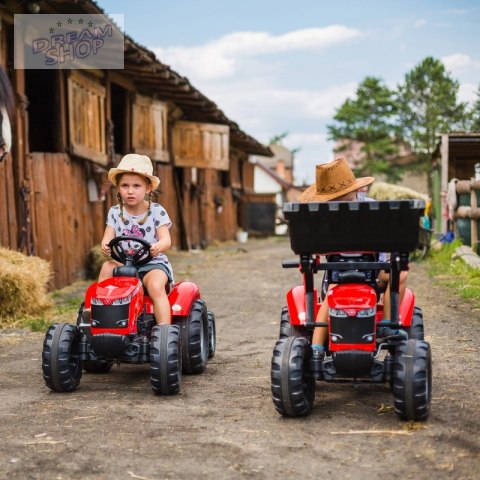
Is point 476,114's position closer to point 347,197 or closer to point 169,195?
point 169,195

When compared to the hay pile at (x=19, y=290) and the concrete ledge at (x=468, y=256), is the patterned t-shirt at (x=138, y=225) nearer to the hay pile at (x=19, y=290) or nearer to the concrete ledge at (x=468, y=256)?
the hay pile at (x=19, y=290)

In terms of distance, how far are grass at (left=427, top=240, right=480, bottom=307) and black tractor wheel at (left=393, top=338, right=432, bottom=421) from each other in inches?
164

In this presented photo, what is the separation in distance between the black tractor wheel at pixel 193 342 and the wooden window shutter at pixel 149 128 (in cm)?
991

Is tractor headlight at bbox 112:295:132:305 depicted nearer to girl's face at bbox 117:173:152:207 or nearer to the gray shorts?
the gray shorts

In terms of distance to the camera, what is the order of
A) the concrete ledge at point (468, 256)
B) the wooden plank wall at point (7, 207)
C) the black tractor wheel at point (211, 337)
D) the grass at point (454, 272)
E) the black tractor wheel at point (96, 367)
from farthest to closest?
the concrete ledge at point (468, 256) → the wooden plank wall at point (7, 207) → the grass at point (454, 272) → the black tractor wheel at point (211, 337) → the black tractor wheel at point (96, 367)

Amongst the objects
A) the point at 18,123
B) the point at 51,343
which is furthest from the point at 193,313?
the point at 18,123

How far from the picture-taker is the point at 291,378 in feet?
12.0

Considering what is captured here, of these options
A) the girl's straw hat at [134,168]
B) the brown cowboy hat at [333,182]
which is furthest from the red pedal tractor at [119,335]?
the brown cowboy hat at [333,182]

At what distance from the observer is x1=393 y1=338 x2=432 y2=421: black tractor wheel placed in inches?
138

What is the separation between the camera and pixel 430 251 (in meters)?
13.5

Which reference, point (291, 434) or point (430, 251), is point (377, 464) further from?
point (430, 251)

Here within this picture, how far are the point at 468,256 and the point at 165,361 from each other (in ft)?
25.0

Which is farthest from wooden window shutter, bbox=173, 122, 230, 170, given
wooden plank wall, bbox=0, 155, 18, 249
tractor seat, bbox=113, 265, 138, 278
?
tractor seat, bbox=113, 265, 138, 278

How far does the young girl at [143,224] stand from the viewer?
4594mm
